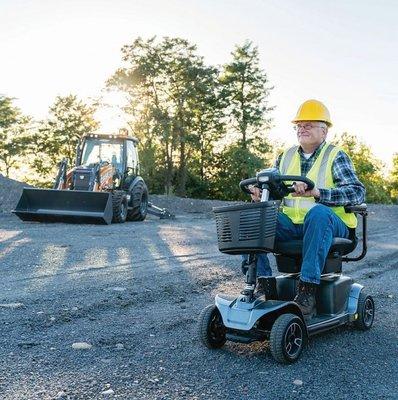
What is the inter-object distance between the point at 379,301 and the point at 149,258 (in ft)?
12.8

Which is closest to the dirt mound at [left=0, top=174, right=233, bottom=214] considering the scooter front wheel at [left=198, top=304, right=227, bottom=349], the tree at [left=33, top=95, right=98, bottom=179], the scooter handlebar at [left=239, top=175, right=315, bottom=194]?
the scooter front wheel at [left=198, top=304, right=227, bottom=349]

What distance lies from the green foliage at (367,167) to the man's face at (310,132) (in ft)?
191

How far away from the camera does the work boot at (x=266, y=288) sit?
14.9 feet

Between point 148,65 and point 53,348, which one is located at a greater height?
point 148,65

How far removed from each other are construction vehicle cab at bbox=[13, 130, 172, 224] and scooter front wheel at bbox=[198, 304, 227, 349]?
11.6 m

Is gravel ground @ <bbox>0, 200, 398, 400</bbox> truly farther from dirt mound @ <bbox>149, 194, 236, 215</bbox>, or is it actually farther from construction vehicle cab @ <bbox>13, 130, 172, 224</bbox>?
dirt mound @ <bbox>149, 194, 236, 215</bbox>

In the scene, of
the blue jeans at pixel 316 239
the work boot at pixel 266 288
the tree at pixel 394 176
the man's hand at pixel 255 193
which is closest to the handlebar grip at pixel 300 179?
the blue jeans at pixel 316 239

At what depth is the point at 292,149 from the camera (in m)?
4.99

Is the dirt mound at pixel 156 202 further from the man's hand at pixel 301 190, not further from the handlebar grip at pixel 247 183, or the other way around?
the man's hand at pixel 301 190

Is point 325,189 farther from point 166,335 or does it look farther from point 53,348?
point 53,348

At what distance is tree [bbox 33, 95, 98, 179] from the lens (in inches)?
1965

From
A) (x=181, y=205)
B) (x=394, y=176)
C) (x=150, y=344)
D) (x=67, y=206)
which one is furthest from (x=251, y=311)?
(x=394, y=176)

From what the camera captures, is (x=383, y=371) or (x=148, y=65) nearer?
(x=383, y=371)

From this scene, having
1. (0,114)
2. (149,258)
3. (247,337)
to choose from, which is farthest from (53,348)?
(0,114)
